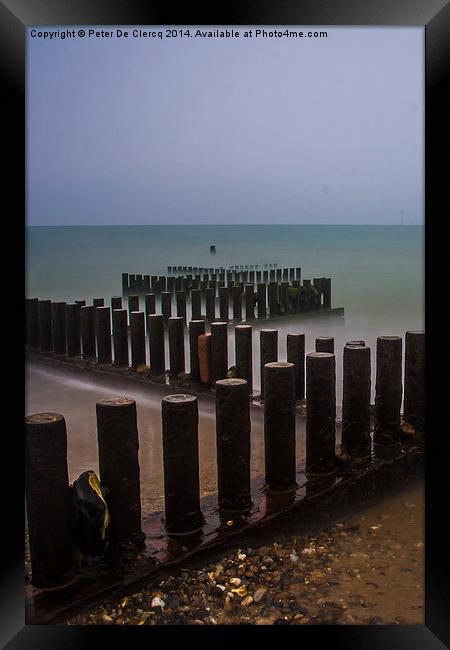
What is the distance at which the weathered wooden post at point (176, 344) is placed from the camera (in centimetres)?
607

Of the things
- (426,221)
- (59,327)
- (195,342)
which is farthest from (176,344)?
(426,221)

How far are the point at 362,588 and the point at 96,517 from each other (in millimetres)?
1176

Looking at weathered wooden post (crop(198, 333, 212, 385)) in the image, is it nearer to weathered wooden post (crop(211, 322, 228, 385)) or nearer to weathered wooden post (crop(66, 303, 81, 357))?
weathered wooden post (crop(211, 322, 228, 385))

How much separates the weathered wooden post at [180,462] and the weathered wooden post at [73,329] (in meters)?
4.60

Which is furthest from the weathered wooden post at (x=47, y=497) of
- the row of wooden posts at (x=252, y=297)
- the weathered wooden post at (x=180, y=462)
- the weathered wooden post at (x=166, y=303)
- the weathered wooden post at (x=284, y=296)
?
the weathered wooden post at (x=284, y=296)

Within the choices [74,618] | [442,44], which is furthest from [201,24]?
[74,618]

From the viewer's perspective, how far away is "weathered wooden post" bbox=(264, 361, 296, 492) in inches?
132

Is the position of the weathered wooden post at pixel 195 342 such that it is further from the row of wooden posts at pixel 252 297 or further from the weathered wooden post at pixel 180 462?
Answer: the weathered wooden post at pixel 180 462

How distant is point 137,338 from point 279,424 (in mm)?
3352

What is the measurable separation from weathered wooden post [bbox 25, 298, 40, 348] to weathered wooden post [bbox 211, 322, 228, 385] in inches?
112

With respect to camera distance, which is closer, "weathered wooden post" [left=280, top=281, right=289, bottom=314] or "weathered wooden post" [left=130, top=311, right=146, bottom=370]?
"weathered wooden post" [left=130, top=311, right=146, bottom=370]

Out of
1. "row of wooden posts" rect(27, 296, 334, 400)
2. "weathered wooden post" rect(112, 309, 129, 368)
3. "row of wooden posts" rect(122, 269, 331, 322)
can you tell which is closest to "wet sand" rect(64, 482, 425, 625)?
"row of wooden posts" rect(27, 296, 334, 400)

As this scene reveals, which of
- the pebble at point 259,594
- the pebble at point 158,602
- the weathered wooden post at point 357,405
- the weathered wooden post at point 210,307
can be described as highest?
the weathered wooden post at point 210,307

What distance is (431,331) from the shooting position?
8.95 ft
